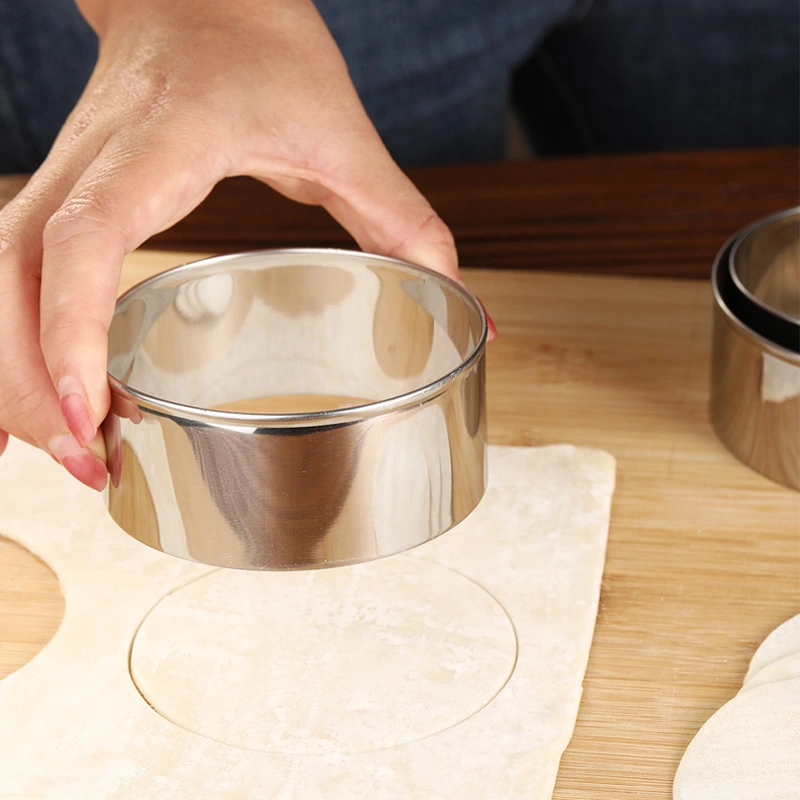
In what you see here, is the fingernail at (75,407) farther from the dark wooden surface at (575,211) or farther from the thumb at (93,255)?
the dark wooden surface at (575,211)

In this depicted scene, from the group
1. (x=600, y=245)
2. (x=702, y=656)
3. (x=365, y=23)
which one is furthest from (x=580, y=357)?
(x=365, y=23)

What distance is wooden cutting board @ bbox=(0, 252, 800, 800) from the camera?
0.56 metres

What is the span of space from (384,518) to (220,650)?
14cm

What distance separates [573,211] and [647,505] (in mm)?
437

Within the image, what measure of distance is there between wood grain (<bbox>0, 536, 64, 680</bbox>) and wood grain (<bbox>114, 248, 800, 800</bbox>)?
0.97 ft

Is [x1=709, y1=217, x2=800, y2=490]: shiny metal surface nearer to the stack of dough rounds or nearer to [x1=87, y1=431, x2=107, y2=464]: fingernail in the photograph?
the stack of dough rounds

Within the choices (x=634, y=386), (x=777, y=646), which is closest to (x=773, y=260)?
(x=634, y=386)

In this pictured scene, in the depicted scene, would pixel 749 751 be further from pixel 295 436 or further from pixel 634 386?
pixel 634 386

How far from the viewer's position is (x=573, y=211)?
42.6 inches

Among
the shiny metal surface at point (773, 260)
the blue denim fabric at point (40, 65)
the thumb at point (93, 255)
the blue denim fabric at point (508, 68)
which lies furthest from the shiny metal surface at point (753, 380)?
the blue denim fabric at point (40, 65)

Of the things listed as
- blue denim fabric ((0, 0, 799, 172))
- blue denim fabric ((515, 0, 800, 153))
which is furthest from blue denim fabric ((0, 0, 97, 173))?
blue denim fabric ((515, 0, 800, 153))

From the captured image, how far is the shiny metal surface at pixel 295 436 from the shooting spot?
505mm

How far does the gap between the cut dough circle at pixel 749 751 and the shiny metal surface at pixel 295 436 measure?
16 centimetres

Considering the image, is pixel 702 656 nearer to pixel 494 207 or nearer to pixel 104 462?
pixel 104 462
